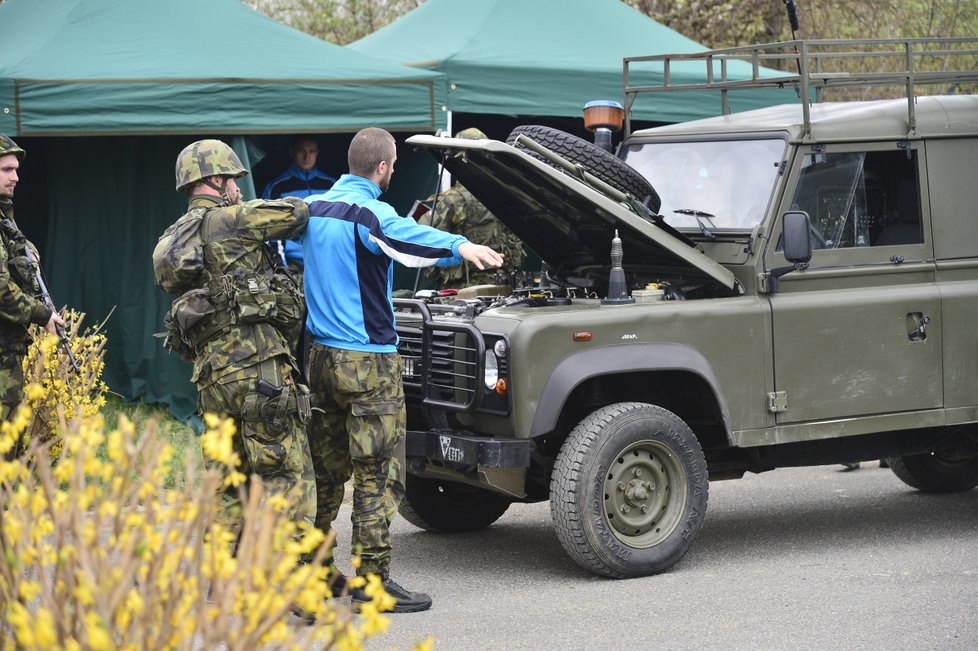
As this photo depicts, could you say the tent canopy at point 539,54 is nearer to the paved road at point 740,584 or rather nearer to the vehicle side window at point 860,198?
the paved road at point 740,584

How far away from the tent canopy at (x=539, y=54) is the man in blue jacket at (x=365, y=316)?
14.7 feet

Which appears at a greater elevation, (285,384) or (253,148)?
(253,148)

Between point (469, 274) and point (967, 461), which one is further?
point (469, 274)

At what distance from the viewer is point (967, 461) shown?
7.63 meters

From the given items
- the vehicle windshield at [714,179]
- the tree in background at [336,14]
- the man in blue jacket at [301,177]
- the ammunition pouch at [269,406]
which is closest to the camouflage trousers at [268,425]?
the ammunition pouch at [269,406]

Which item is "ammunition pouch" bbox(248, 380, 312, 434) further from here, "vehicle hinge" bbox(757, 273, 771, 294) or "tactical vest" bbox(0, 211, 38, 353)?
"vehicle hinge" bbox(757, 273, 771, 294)

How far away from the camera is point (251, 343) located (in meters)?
5.29

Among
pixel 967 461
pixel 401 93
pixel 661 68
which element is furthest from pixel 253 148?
pixel 967 461

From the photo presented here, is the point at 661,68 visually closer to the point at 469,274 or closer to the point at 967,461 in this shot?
the point at 469,274

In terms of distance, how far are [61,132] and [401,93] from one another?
2.33 meters

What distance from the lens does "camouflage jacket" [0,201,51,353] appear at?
5.55 metres

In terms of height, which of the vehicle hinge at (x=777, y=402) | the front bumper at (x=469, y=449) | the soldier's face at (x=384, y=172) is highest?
the soldier's face at (x=384, y=172)

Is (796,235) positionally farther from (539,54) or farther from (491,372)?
(539,54)

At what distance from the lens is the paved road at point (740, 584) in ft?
16.3
